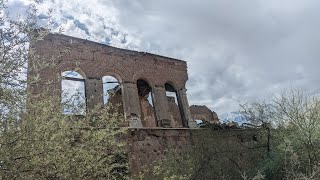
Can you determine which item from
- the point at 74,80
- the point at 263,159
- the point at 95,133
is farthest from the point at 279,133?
the point at 95,133

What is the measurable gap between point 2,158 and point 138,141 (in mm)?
6955

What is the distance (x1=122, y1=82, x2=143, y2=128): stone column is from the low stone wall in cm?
152

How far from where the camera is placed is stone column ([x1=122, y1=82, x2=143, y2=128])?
12623 mm

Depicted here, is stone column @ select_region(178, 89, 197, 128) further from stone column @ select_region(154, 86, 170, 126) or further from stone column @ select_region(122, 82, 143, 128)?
stone column @ select_region(122, 82, 143, 128)

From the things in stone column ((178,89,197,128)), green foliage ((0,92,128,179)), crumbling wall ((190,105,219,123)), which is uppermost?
crumbling wall ((190,105,219,123))

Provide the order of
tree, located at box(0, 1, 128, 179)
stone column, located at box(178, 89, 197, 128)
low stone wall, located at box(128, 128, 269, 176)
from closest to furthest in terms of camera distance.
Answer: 1. tree, located at box(0, 1, 128, 179)
2. low stone wall, located at box(128, 128, 269, 176)
3. stone column, located at box(178, 89, 197, 128)

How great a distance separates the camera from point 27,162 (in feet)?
14.7

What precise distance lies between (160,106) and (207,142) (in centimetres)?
278

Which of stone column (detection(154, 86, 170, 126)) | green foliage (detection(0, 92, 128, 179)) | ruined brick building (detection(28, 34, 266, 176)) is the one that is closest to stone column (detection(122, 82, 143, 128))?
ruined brick building (detection(28, 34, 266, 176))

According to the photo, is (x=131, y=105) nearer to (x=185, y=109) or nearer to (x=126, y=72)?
(x=126, y=72)

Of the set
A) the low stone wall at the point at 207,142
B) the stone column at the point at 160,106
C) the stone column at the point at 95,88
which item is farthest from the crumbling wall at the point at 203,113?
the stone column at the point at 95,88

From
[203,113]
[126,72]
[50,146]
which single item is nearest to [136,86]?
[126,72]

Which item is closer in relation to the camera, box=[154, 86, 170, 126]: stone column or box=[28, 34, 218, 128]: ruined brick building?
box=[28, 34, 218, 128]: ruined brick building

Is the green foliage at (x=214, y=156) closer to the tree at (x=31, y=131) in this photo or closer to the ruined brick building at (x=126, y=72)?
the ruined brick building at (x=126, y=72)
